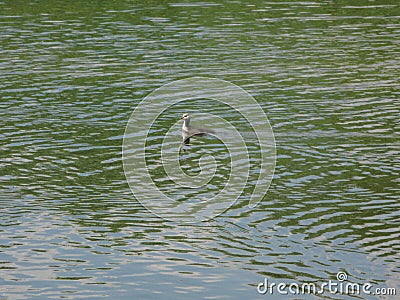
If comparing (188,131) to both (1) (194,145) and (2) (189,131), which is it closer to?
(2) (189,131)

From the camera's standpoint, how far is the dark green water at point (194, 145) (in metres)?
18.2

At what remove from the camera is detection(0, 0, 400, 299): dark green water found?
59.6 feet

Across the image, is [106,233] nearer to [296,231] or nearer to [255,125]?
[296,231]

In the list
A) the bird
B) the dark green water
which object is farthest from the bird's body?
the dark green water

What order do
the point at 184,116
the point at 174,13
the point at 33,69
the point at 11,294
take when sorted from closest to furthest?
the point at 11,294
the point at 184,116
the point at 33,69
the point at 174,13

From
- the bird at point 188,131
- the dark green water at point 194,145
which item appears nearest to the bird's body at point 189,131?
the bird at point 188,131

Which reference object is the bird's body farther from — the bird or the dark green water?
the dark green water

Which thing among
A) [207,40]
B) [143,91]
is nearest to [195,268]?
[143,91]

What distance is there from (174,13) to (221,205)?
90.0ft

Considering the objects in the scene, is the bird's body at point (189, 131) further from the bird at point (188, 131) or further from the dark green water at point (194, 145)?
the dark green water at point (194, 145)

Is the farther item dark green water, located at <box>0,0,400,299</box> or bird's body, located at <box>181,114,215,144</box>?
bird's body, located at <box>181,114,215,144</box>

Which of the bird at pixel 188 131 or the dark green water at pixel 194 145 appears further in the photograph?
the bird at pixel 188 131

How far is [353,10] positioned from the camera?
48.2 meters

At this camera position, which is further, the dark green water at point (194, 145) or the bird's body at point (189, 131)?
the bird's body at point (189, 131)
